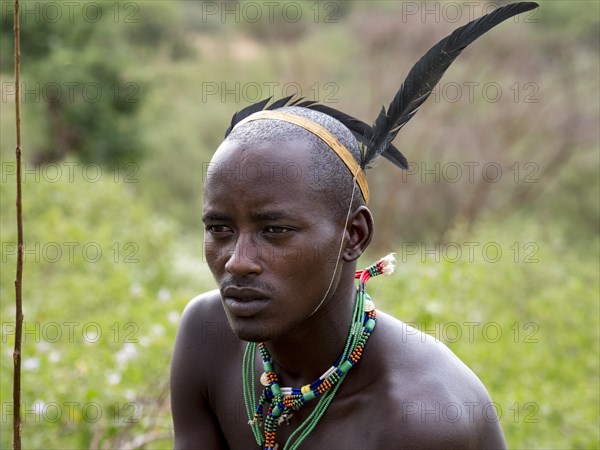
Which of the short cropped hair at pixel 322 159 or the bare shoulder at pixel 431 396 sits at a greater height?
the short cropped hair at pixel 322 159

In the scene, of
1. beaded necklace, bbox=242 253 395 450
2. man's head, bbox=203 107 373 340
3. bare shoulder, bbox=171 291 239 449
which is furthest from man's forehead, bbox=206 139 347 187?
bare shoulder, bbox=171 291 239 449

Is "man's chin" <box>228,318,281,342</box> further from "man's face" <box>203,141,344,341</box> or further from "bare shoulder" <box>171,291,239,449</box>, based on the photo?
"bare shoulder" <box>171,291,239,449</box>

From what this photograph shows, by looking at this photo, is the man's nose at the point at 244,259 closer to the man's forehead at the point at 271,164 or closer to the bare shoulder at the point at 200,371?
the man's forehead at the point at 271,164

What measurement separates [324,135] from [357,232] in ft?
0.84

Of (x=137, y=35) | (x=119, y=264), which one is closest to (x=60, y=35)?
(x=137, y=35)

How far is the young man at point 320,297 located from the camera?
6.32ft

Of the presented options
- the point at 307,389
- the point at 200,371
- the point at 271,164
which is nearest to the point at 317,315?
the point at 307,389

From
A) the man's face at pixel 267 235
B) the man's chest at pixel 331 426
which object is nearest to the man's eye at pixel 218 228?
the man's face at pixel 267 235

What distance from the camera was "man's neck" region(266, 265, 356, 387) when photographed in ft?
6.94

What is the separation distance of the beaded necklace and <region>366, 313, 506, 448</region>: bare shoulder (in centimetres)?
5

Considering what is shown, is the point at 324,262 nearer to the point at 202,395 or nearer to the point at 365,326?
the point at 365,326

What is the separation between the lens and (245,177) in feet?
6.33

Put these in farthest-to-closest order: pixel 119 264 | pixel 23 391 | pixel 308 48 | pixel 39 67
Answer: pixel 308 48, pixel 39 67, pixel 119 264, pixel 23 391

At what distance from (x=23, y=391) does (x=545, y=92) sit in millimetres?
11862
